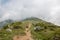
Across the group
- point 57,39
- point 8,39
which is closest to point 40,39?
point 57,39

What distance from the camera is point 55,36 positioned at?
302 feet

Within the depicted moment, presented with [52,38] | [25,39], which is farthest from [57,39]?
[25,39]

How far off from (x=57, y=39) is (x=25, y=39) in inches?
651

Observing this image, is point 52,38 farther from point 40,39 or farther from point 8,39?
point 8,39

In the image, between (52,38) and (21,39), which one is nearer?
(52,38)

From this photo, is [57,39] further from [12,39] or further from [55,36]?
[12,39]

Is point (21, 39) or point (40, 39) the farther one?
point (21, 39)

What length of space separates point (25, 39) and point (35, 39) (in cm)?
903

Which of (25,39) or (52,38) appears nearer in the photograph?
(52,38)

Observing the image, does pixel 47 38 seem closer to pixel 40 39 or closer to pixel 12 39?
Answer: pixel 40 39

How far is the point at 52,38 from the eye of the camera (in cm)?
9006

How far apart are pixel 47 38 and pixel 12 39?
54.6 feet

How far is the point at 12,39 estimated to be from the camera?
91562 mm

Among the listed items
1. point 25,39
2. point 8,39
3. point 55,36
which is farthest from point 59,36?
point 8,39
